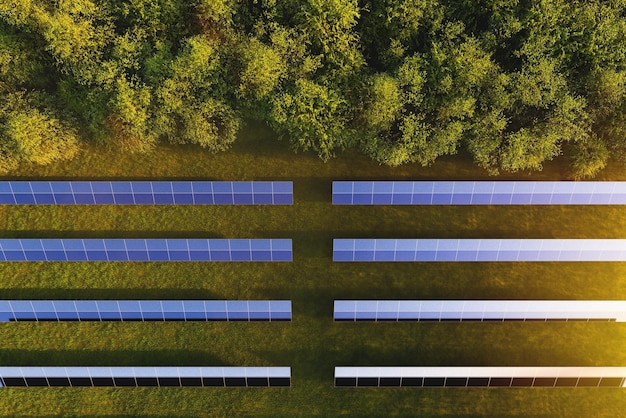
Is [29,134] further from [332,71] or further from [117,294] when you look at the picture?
[332,71]

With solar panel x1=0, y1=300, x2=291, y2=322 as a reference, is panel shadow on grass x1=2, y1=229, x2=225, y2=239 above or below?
above

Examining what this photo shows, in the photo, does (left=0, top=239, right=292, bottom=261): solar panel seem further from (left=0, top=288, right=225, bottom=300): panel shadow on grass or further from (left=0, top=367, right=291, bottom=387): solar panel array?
(left=0, top=367, right=291, bottom=387): solar panel array

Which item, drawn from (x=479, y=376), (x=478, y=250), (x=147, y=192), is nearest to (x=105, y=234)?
(x=147, y=192)

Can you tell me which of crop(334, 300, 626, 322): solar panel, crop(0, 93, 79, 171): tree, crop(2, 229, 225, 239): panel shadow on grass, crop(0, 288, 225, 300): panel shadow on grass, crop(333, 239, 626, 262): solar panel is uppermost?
crop(0, 93, 79, 171): tree

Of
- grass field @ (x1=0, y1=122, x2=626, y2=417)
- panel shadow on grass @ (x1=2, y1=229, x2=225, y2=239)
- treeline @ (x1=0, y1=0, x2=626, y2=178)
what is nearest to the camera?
treeline @ (x1=0, y1=0, x2=626, y2=178)

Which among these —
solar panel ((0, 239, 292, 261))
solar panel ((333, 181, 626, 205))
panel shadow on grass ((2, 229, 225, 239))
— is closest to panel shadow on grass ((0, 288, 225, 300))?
solar panel ((0, 239, 292, 261))

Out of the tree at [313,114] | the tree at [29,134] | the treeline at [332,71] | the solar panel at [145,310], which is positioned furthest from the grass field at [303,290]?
the treeline at [332,71]

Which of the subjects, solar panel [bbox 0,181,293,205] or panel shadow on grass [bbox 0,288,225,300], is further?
panel shadow on grass [bbox 0,288,225,300]

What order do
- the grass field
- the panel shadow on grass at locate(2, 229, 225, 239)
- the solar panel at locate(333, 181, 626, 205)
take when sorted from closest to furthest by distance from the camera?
the solar panel at locate(333, 181, 626, 205) < the grass field < the panel shadow on grass at locate(2, 229, 225, 239)
